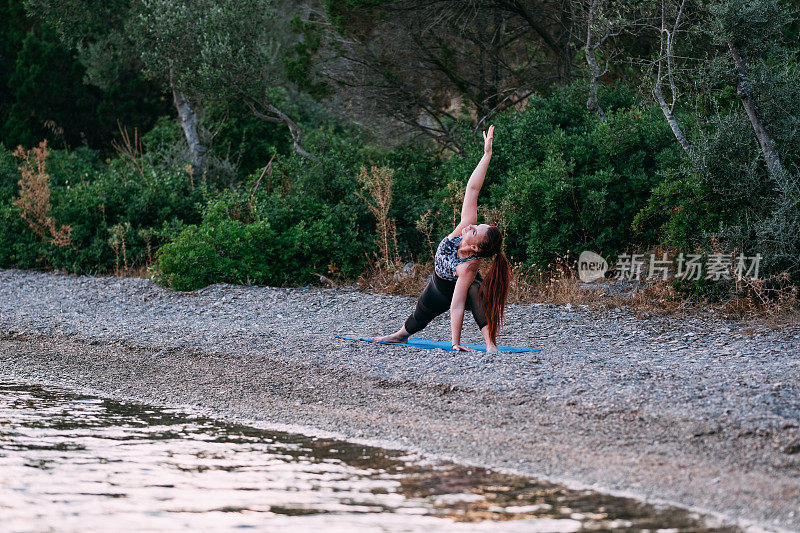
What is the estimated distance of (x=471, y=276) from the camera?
27.7 ft

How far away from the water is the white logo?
6396 millimetres

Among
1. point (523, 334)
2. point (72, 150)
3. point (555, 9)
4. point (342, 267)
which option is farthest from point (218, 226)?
point (72, 150)

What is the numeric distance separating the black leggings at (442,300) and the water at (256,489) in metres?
2.63

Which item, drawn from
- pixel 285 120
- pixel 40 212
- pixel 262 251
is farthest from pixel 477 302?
pixel 40 212

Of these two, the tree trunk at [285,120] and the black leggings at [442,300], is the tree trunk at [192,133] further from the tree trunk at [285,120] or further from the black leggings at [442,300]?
the black leggings at [442,300]

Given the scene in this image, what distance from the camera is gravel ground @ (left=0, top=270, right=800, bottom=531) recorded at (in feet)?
18.2

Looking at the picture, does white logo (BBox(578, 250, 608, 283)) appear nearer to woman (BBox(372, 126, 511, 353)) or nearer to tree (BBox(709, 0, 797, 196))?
tree (BBox(709, 0, 797, 196))

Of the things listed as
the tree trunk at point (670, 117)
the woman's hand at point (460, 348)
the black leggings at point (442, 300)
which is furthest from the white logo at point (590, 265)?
the woman's hand at point (460, 348)

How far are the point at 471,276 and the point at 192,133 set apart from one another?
1226cm

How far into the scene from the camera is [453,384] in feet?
24.8

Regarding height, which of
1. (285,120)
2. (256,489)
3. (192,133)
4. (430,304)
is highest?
(285,120)

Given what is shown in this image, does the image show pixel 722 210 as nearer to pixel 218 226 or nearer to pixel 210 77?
pixel 218 226

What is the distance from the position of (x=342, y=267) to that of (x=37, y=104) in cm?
1308

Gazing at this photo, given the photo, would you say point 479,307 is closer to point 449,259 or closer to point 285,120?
point 449,259
